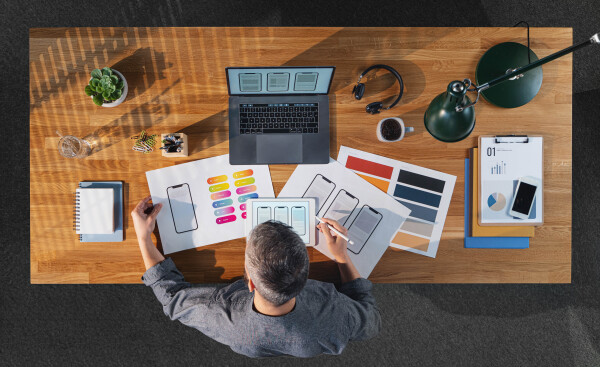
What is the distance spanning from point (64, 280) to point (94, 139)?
0.53m

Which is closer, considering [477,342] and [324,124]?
[324,124]

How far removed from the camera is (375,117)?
4.08 feet

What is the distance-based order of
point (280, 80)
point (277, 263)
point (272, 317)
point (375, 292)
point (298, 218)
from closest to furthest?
1. point (277, 263)
2. point (272, 317)
3. point (280, 80)
4. point (298, 218)
5. point (375, 292)

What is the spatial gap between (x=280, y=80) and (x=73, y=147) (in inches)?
30.6

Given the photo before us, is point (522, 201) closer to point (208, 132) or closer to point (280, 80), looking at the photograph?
point (280, 80)

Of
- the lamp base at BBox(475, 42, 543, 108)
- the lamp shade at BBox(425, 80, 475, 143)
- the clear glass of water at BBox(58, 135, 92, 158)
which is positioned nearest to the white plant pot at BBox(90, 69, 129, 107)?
the clear glass of water at BBox(58, 135, 92, 158)

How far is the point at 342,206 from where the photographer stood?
49.3 inches

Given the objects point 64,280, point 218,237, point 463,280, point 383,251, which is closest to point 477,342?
point 463,280

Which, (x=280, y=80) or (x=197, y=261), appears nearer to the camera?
(x=280, y=80)

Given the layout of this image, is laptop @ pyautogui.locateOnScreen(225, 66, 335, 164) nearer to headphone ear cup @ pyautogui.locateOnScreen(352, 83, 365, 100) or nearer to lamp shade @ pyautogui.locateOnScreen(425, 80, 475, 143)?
headphone ear cup @ pyautogui.locateOnScreen(352, 83, 365, 100)

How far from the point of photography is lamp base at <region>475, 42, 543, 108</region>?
3.89 ft

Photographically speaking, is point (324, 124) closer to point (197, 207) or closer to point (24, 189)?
point (197, 207)

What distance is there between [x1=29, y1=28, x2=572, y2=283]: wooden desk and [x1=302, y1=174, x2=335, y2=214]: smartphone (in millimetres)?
98

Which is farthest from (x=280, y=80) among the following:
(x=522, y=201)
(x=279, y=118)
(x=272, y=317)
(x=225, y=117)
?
(x=522, y=201)
